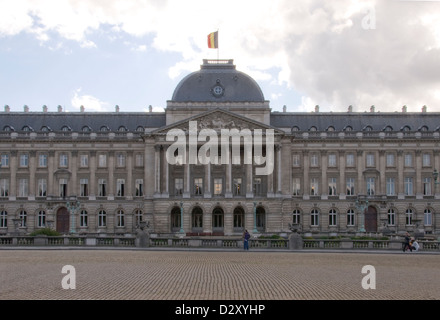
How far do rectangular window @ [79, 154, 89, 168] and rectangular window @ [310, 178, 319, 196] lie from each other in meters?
31.0

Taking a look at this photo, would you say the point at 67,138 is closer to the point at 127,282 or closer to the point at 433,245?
the point at 433,245

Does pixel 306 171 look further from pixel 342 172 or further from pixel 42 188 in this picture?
pixel 42 188

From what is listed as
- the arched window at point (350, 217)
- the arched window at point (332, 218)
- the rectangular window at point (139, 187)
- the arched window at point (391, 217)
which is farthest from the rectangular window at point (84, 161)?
the arched window at point (391, 217)

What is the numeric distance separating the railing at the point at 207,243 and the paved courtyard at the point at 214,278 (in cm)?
951

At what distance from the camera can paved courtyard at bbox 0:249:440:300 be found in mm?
21188

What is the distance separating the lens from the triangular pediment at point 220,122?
8012cm

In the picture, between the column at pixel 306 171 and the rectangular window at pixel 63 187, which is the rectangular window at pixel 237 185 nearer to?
the column at pixel 306 171

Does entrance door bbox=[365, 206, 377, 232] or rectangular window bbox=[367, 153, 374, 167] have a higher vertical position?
rectangular window bbox=[367, 153, 374, 167]

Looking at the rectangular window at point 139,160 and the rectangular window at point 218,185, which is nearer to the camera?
the rectangular window at point 218,185

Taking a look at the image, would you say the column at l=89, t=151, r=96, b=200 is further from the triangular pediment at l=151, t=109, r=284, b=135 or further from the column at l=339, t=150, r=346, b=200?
the column at l=339, t=150, r=346, b=200

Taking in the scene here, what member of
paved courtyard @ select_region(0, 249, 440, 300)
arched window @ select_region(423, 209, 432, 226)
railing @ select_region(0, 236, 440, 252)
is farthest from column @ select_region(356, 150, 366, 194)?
paved courtyard @ select_region(0, 249, 440, 300)
